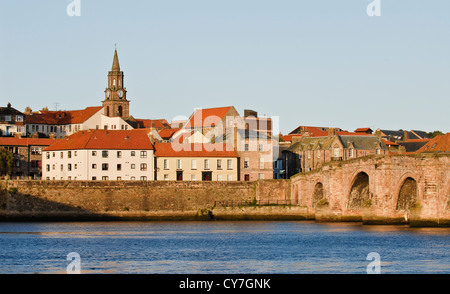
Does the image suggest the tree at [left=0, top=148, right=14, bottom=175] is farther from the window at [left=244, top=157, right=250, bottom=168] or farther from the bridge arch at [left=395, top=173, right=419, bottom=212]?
the bridge arch at [left=395, top=173, right=419, bottom=212]

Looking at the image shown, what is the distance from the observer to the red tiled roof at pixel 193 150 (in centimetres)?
8531

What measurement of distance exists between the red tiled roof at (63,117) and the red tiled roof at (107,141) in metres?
33.4

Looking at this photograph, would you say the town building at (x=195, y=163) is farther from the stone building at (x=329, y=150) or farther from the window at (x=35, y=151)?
the window at (x=35, y=151)

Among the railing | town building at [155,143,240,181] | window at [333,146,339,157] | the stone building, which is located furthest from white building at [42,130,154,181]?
window at [333,146,339,157]

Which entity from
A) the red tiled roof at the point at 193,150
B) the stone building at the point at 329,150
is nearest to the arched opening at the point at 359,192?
the red tiled roof at the point at 193,150

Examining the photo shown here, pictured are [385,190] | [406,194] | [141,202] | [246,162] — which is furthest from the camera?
[246,162]

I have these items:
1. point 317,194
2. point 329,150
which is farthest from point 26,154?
point 317,194

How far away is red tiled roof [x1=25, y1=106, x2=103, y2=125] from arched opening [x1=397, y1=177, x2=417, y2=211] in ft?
235

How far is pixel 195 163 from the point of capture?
280 feet

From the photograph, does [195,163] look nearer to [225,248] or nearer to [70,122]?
[225,248]

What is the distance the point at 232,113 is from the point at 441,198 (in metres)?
60.1

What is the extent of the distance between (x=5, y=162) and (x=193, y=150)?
70.8 feet

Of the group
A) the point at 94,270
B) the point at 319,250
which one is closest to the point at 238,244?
the point at 319,250

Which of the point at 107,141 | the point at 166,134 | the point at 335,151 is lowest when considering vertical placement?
the point at 335,151
